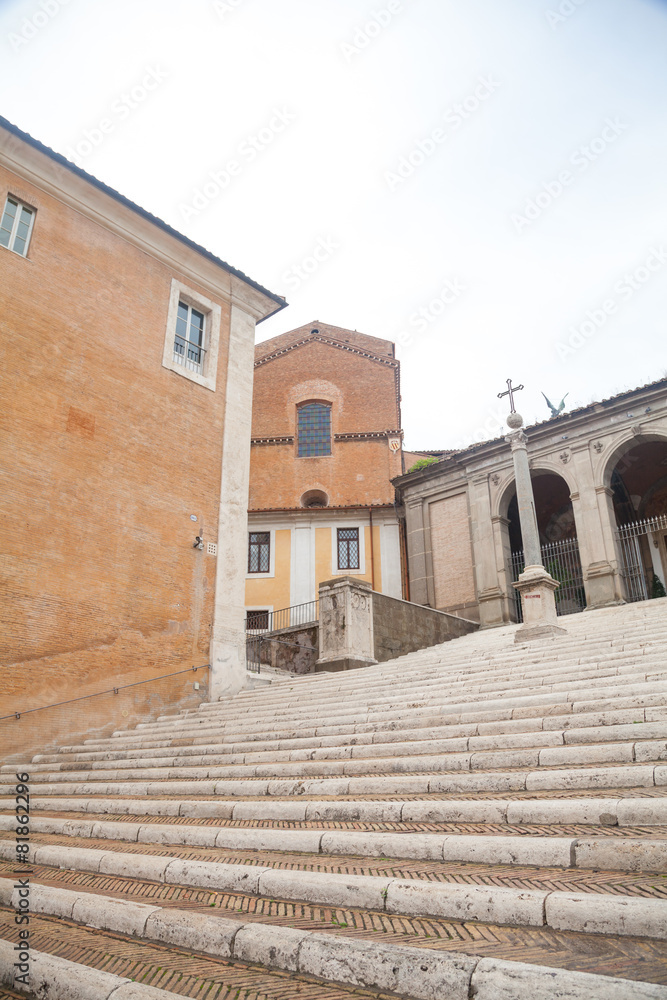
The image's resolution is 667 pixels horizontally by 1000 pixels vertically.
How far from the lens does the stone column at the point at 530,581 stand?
1204 cm

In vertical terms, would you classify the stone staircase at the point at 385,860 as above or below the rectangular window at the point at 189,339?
below

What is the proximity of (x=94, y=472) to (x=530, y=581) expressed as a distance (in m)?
8.32

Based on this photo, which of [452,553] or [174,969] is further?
[452,553]

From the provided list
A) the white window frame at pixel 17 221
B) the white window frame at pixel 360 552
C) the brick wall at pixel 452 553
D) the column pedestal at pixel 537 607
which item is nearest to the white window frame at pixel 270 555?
the white window frame at pixel 360 552

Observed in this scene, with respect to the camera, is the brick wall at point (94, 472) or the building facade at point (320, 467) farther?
the building facade at point (320, 467)

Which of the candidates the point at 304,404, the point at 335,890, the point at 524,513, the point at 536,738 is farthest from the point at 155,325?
the point at 304,404

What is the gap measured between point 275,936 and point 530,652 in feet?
25.3

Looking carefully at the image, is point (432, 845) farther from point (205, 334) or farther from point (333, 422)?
point (333, 422)

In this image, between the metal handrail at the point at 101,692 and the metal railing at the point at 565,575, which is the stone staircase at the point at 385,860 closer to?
the metal handrail at the point at 101,692

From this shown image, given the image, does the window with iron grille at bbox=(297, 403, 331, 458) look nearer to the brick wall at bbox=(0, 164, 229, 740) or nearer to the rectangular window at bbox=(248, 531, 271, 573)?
the rectangular window at bbox=(248, 531, 271, 573)

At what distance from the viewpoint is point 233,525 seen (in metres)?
14.8

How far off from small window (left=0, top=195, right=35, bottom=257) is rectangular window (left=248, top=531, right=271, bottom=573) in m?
14.2

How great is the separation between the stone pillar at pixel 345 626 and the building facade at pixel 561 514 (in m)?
5.85

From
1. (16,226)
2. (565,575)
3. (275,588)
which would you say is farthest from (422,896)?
(275,588)
